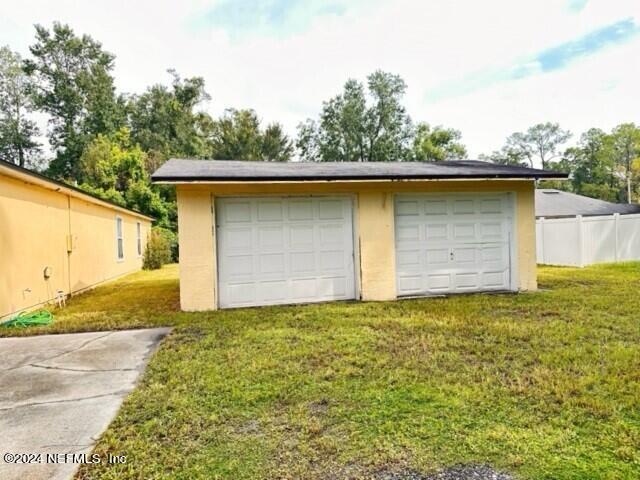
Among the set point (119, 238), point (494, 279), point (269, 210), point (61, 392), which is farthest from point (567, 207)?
point (61, 392)

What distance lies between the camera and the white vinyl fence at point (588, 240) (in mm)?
14148

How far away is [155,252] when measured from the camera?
19047mm

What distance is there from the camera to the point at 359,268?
8.77m

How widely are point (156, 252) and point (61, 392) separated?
15.9 metres

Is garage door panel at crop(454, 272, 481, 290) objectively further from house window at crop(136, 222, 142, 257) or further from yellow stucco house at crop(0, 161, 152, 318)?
house window at crop(136, 222, 142, 257)

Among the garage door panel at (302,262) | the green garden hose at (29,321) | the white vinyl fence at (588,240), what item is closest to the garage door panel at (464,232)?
the garage door panel at (302,262)

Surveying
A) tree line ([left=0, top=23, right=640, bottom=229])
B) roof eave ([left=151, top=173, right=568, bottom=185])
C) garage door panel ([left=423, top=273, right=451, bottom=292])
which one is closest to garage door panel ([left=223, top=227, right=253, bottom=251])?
roof eave ([left=151, top=173, right=568, bottom=185])

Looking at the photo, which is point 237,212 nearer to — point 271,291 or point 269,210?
point 269,210

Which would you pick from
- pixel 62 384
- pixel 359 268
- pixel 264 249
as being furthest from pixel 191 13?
pixel 62 384

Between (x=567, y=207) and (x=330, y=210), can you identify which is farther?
(x=567, y=207)

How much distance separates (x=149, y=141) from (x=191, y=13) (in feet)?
71.8

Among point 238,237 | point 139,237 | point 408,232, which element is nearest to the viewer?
point 238,237

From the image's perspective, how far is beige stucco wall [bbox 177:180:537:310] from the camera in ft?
26.0

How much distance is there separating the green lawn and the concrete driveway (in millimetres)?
194
